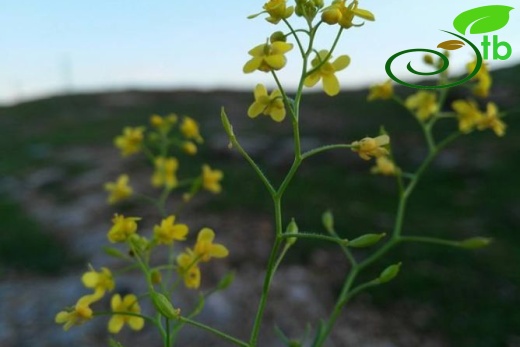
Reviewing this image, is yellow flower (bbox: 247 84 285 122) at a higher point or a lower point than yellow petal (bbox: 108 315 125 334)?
higher

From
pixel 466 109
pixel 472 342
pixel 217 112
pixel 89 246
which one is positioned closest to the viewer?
pixel 466 109

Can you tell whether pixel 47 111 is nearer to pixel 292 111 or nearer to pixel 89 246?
pixel 89 246

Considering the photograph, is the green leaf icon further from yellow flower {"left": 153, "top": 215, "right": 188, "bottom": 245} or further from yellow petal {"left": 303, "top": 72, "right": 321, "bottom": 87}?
yellow flower {"left": 153, "top": 215, "right": 188, "bottom": 245}

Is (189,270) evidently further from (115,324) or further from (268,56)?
(268,56)

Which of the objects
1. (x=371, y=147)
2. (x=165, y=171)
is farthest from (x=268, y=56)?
(x=165, y=171)

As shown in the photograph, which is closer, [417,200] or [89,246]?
[89,246]

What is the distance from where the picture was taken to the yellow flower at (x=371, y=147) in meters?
1.16

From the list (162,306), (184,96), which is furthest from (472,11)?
(184,96)

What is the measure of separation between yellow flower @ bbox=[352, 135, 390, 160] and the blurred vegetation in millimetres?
2204

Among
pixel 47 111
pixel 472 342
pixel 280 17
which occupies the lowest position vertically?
pixel 47 111

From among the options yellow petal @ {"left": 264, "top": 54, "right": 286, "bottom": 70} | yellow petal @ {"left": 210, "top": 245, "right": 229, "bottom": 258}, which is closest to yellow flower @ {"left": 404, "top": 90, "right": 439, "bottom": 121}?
yellow petal @ {"left": 210, "top": 245, "right": 229, "bottom": 258}

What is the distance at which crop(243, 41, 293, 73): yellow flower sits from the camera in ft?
3.73

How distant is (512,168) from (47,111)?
5.78 meters

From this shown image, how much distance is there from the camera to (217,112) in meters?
7.09
